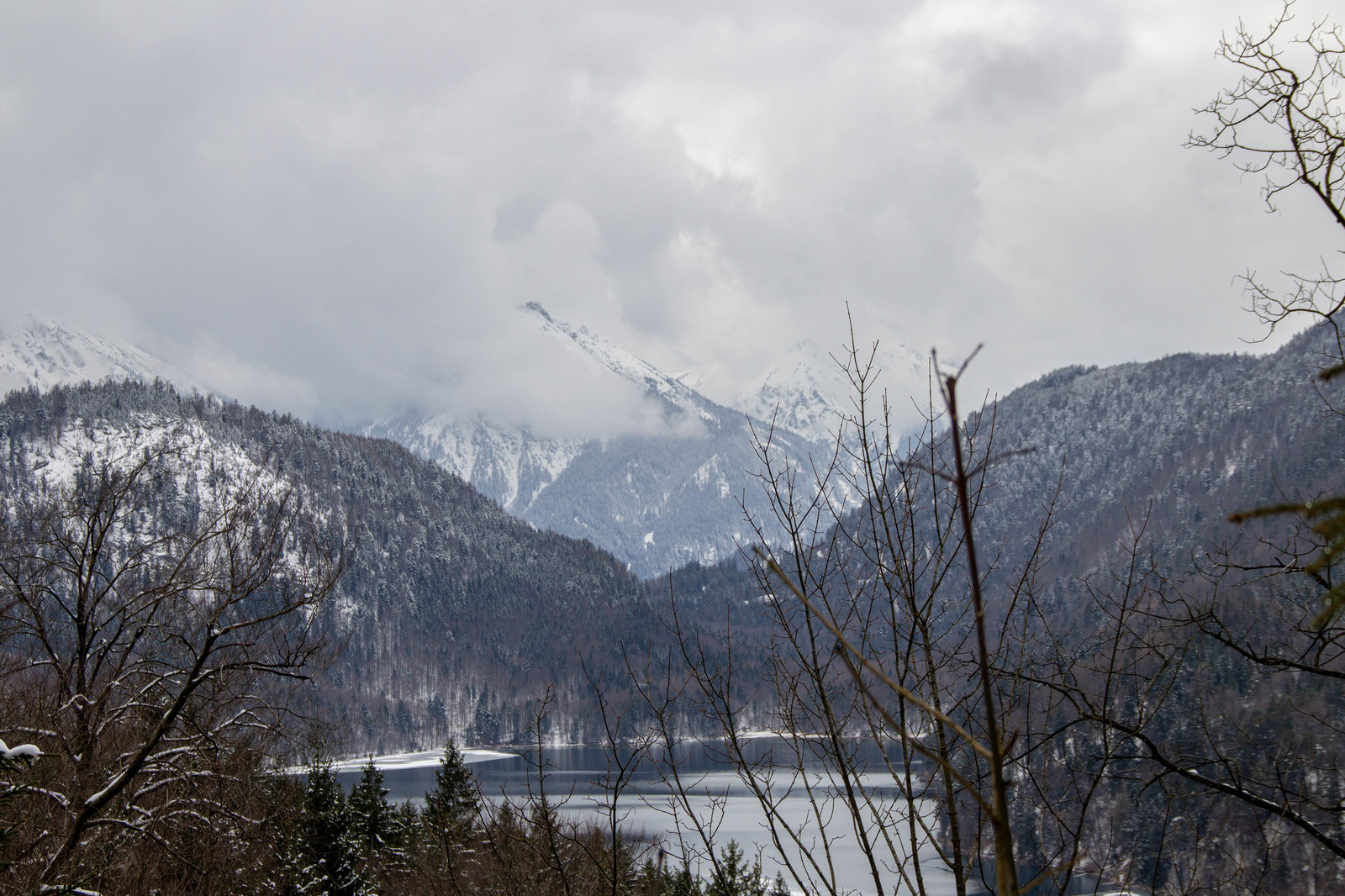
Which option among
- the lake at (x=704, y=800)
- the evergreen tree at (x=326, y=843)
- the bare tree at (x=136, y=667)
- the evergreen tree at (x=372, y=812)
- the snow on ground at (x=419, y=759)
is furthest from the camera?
the snow on ground at (x=419, y=759)

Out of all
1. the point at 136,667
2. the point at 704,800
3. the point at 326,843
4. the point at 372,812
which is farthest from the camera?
the point at 704,800

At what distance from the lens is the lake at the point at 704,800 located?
2828 cm

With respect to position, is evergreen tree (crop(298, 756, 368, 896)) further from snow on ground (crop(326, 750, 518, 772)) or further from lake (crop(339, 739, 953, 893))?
snow on ground (crop(326, 750, 518, 772))

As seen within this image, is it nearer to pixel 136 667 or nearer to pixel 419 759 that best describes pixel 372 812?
pixel 136 667

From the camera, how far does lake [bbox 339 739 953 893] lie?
28.3m

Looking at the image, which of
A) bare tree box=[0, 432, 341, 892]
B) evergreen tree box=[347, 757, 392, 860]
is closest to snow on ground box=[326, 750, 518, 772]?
evergreen tree box=[347, 757, 392, 860]

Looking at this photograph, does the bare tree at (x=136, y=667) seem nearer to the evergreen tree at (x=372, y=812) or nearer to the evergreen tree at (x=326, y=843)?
the evergreen tree at (x=326, y=843)

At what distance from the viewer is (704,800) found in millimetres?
73500

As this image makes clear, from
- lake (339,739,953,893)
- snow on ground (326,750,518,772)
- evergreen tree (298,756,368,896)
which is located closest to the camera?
evergreen tree (298,756,368,896)

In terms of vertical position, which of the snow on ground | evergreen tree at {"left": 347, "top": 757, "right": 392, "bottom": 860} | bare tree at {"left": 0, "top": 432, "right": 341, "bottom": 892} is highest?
bare tree at {"left": 0, "top": 432, "right": 341, "bottom": 892}

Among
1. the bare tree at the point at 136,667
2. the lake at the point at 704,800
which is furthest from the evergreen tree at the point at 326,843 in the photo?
the bare tree at the point at 136,667

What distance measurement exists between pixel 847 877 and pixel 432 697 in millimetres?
138682

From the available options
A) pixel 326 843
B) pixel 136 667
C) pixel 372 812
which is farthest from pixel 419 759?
pixel 136 667

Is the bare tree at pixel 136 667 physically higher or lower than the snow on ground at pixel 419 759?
higher
